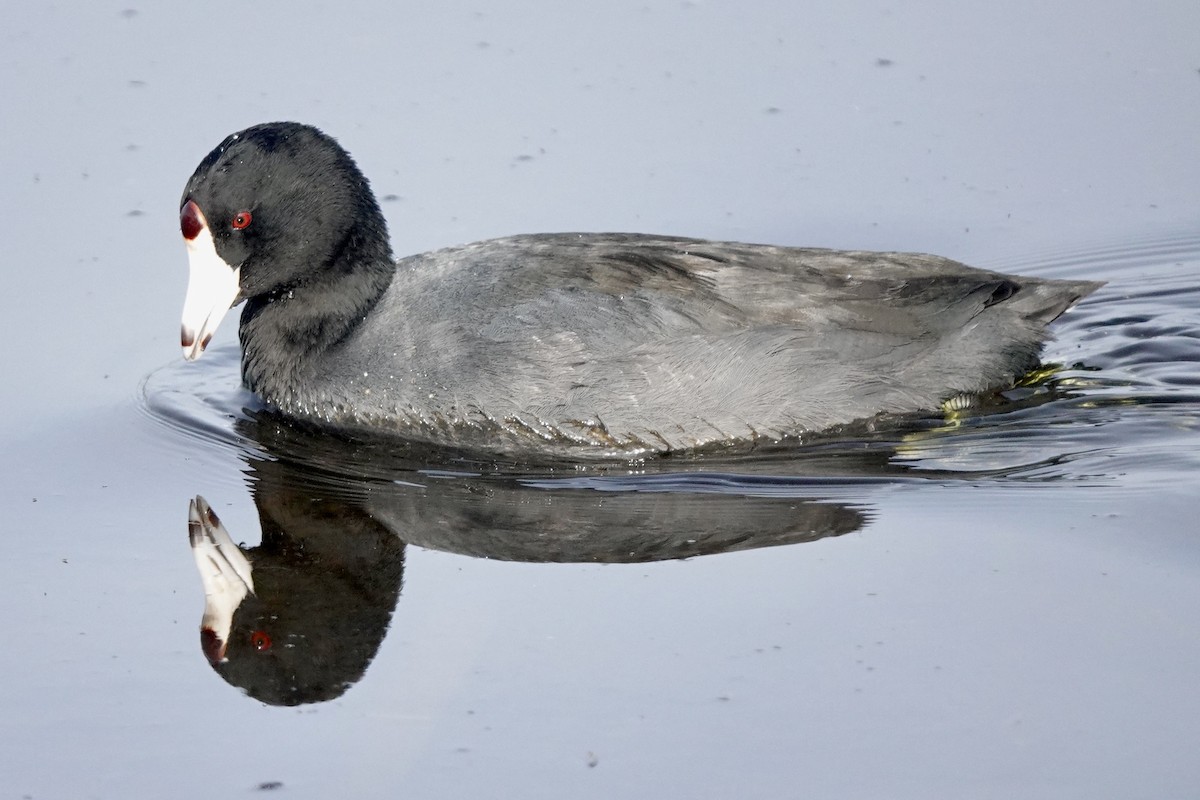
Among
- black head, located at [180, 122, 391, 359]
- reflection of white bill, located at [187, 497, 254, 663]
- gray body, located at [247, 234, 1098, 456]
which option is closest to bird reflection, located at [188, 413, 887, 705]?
reflection of white bill, located at [187, 497, 254, 663]

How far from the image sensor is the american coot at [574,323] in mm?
7016

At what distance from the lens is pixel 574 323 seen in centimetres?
698

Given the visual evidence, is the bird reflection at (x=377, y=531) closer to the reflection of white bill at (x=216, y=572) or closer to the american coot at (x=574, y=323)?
the reflection of white bill at (x=216, y=572)

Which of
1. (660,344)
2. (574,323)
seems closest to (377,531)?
(574,323)

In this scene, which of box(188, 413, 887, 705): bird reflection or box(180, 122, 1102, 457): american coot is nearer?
box(188, 413, 887, 705): bird reflection

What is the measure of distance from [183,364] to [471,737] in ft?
11.8

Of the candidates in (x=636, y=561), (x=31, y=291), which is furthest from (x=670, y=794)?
(x=31, y=291)

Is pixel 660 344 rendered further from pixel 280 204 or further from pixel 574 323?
pixel 280 204

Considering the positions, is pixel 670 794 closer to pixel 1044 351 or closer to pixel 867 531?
pixel 867 531

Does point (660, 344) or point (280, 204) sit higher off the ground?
point (280, 204)

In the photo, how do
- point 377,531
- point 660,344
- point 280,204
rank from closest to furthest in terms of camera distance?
point 377,531 → point 660,344 → point 280,204

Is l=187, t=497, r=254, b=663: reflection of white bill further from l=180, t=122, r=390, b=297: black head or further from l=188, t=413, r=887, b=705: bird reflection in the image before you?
l=180, t=122, r=390, b=297: black head

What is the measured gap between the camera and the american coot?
23.0 ft

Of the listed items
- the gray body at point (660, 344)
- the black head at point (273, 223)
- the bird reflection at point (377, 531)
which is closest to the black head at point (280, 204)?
the black head at point (273, 223)
